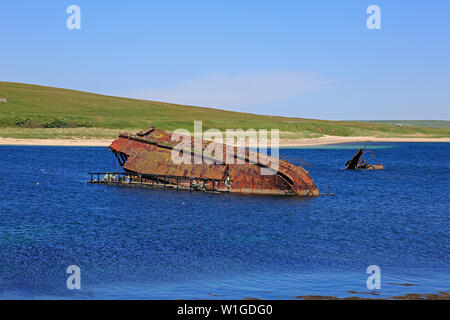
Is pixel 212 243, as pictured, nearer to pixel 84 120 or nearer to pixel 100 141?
pixel 100 141

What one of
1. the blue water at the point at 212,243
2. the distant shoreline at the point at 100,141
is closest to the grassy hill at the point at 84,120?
the distant shoreline at the point at 100,141

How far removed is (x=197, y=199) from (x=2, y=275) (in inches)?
978

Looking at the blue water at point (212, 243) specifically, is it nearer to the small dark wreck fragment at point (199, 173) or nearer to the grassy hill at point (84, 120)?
the small dark wreck fragment at point (199, 173)

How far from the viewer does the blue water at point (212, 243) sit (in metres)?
21.1

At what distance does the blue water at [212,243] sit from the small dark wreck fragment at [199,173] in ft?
5.07

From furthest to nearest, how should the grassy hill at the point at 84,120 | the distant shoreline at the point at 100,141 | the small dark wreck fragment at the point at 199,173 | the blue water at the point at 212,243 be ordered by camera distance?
the grassy hill at the point at 84,120, the distant shoreline at the point at 100,141, the small dark wreck fragment at the point at 199,173, the blue water at the point at 212,243

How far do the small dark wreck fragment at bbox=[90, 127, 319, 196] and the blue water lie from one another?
1544 millimetres

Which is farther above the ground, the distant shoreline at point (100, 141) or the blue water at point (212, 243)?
the distant shoreline at point (100, 141)

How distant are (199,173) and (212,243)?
21.0m

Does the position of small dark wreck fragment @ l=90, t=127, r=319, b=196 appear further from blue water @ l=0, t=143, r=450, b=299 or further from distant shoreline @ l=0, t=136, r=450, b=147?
distant shoreline @ l=0, t=136, r=450, b=147

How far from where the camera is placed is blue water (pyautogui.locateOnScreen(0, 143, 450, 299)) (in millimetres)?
21062

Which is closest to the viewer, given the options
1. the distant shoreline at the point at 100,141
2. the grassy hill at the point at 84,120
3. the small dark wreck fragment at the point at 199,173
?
the small dark wreck fragment at the point at 199,173

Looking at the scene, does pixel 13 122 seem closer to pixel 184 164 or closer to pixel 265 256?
pixel 184 164
